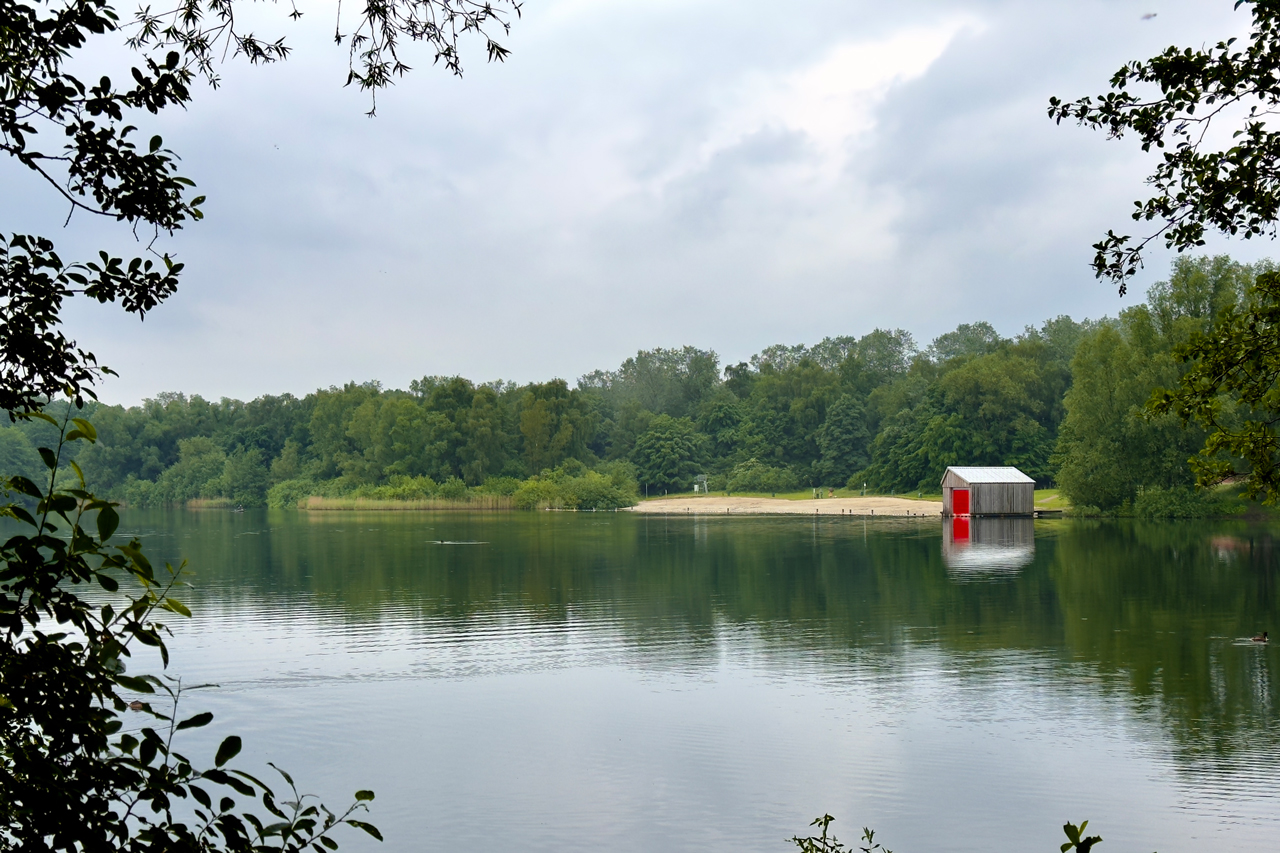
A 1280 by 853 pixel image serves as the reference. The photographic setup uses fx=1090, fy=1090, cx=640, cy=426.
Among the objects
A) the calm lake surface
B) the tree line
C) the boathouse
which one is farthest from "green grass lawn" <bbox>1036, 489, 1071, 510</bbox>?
the calm lake surface

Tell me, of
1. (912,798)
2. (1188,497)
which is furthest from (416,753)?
(1188,497)

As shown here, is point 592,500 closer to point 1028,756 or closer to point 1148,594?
point 1148,594

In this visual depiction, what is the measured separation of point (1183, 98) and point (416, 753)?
40.5 ft

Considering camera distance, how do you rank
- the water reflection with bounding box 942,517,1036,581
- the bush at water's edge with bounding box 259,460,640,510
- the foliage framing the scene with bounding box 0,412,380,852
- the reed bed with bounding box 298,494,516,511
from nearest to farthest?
the foliage framing the scene with bounding box 0,412,380,852
the water reflection with bounding box 942,517,1036,581
the bush at water's edge with bounding box 259,460,640,510
the reed bed with bounding box 298,494,516,511

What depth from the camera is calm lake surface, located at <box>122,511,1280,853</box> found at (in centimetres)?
1269

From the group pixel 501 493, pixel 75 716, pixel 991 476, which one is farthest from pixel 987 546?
pixel 501 493

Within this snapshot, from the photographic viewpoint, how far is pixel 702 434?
386ft

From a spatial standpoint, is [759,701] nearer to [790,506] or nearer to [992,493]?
[992,493]

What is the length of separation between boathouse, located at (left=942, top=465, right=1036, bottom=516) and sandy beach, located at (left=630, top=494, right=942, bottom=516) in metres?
8.29

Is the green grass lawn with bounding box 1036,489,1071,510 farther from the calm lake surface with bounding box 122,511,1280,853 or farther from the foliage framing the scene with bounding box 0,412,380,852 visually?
the foliage framing the scene with bounding box 0,412,380,852

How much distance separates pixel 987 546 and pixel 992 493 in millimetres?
22333

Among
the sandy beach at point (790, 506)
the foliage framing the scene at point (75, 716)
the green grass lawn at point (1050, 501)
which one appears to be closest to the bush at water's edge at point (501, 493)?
the sandy beach at point (790, 506)

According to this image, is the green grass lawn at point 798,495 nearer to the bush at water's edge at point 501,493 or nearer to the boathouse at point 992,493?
the bush at water's edge at point 501,493

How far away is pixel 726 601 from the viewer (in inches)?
1217
